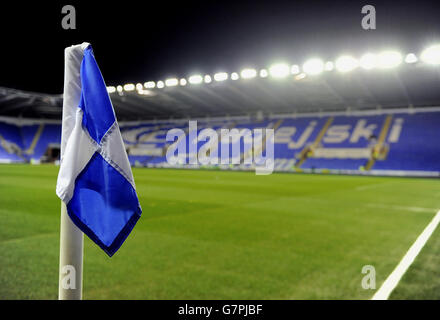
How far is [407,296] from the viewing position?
10.6 feet

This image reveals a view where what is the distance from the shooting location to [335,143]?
3403cm

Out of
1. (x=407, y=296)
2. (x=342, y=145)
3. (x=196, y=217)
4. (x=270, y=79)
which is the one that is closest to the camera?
(x=407, y=296)

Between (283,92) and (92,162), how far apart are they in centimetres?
3356

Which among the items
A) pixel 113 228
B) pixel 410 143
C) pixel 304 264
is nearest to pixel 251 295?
pixel 304 264

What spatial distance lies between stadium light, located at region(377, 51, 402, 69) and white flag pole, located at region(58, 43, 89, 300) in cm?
2590

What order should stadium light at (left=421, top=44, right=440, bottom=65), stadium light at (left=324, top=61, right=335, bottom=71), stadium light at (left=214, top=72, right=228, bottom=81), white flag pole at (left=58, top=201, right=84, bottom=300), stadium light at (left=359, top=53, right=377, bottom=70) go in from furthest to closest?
stadium light at (left=214, top=72, right=228, bottom=81) < stadium light at (left=324, top=61, right=335, bottom=71) < stadium light at (left=359, top=53, right=377, bottom=70) < stadium light at (left=421, top=44, right=440, bottom=65) < white flag pole at (left=58, top=201, right=84, bottom=300)

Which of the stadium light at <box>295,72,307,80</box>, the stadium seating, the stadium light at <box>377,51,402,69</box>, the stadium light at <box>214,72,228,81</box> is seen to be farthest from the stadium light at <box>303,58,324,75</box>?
the stadium seating

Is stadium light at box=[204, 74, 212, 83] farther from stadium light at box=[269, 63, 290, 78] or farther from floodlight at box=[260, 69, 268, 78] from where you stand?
stadium light at box=[269, 63, 290, 78]

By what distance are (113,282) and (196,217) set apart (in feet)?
13.6

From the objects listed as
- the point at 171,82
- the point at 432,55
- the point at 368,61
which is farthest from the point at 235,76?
the point at 432,55

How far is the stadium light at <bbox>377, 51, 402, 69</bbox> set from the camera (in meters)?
23.9

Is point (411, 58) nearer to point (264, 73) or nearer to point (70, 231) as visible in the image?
point (264, 73)

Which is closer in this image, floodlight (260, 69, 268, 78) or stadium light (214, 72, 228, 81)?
floodlight (260, 69, 268, 78)

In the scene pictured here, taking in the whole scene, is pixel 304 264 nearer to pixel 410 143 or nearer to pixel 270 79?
pixel 270 79
